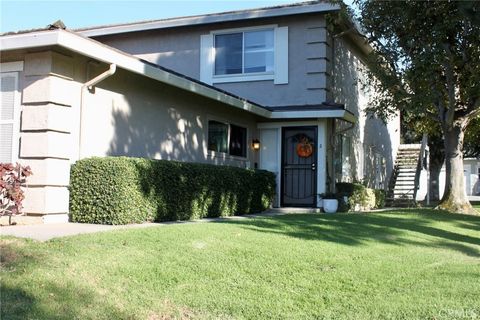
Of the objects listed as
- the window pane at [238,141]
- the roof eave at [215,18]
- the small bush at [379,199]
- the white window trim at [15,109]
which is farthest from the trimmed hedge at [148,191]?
the small bush at [379,199]

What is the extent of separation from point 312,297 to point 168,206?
519 centimetres

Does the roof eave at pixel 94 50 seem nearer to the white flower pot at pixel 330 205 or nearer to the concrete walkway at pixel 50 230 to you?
the concrete walkway at pixel 50 230

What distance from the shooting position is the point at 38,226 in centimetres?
783

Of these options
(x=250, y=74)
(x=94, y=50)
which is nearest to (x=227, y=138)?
(x=250, y=74)

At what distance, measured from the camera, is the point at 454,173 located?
14727 mm

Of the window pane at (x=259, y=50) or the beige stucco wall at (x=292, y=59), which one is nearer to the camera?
the beige stucco wall at (x=292, y=59)

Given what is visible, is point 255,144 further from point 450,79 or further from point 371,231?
point 371,231

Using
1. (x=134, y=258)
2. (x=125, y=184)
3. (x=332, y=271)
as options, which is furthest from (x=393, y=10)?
(x=134, y=258)

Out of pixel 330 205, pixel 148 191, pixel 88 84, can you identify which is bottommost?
pixel 330 205

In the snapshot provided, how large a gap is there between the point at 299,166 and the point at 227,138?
2456 mm

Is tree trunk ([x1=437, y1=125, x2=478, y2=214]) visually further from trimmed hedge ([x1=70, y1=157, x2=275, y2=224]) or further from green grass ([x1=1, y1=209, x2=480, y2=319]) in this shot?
green grass ([x1=1, y1=209, x2=480, y2=319])

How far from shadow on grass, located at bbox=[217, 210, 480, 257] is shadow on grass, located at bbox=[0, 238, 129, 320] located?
12.4ft

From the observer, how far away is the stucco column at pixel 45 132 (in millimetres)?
8320

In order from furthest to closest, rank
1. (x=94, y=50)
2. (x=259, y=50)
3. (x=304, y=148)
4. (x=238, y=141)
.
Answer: (x=259, y=50) → (x=304, y=148) → (x=238, y=141) → (x=94, y=50)
